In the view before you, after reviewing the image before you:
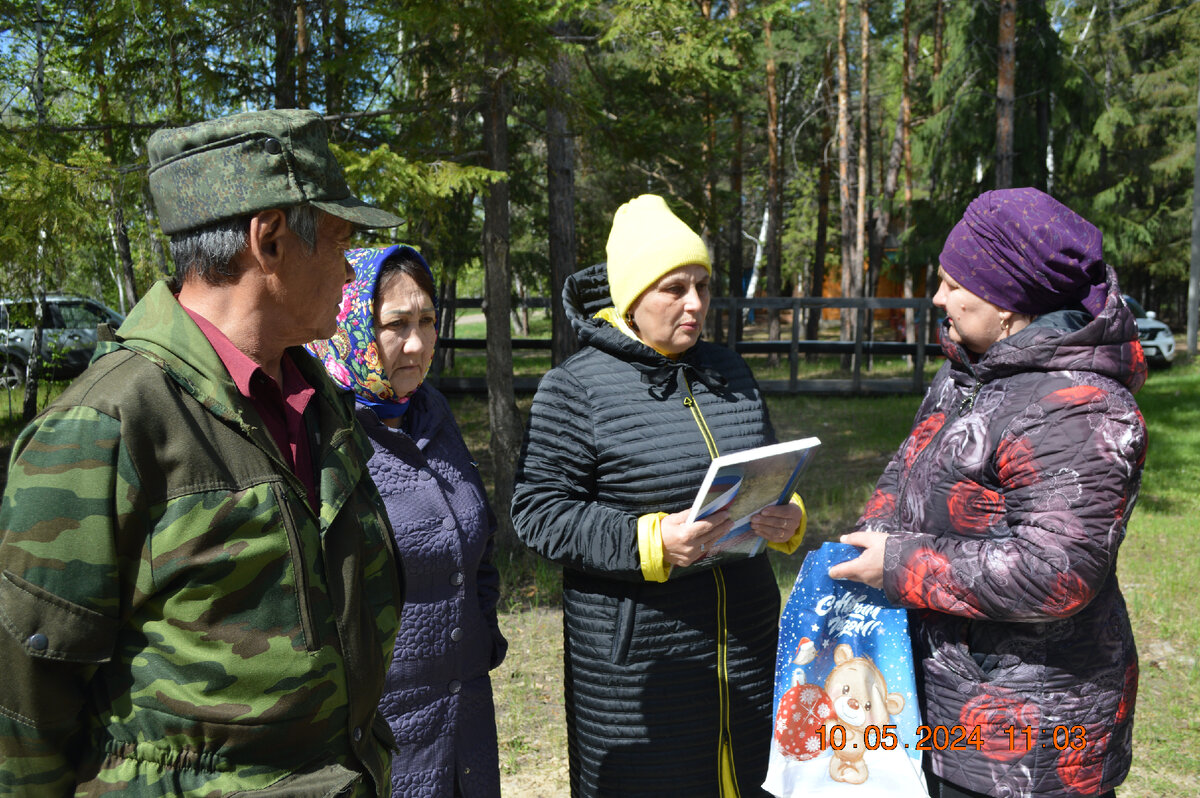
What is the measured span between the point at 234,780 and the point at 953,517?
171cm

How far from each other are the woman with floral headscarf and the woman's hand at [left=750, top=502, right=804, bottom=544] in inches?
31.0

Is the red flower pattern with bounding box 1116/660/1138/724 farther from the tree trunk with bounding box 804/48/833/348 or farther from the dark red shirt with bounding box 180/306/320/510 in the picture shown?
the tree trunk with bounding box 804/48/833/348

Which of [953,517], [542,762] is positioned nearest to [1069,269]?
[953,517]

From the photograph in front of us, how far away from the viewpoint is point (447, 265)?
1548cm

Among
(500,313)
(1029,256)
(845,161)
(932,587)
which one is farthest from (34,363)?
(845,161)

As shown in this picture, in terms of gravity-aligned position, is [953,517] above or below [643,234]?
below

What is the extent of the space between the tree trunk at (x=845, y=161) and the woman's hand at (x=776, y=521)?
58.0 ft

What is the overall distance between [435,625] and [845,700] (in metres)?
1.10

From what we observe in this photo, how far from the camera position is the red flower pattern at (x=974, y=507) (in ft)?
7.13

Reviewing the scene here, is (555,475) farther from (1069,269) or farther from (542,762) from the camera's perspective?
(542,762)

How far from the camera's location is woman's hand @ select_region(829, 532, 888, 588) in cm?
229

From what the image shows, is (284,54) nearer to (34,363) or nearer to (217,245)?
(34,363)

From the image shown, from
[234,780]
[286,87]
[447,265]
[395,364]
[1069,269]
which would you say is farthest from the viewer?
[447,265]

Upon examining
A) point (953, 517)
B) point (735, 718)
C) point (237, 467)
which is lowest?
point (735, 718)
